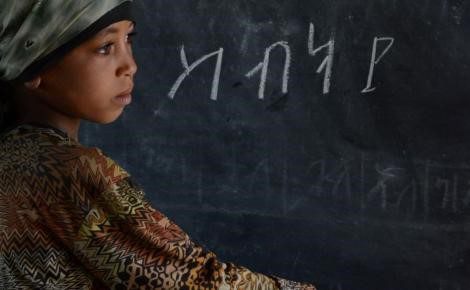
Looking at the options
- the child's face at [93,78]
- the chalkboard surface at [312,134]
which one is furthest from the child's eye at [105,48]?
the chalkboard surface at [312,134]

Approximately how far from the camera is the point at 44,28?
174 cm

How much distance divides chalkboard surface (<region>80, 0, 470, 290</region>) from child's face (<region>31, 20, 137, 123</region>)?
1.36m

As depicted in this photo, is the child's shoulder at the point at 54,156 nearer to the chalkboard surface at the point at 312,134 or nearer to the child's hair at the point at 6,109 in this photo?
the child's hair at the point at 6,109

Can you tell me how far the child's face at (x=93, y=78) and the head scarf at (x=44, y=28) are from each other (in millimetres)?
34

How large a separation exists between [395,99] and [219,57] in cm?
60

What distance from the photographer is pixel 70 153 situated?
5.82 ft

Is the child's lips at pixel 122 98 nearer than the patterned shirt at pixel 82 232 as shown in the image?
No

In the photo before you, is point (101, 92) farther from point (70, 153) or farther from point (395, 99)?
point (395, 99)

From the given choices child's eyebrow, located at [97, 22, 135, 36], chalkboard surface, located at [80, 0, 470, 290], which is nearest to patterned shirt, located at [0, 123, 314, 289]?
child's eyebrow, located at [97, 22, 135, 36]

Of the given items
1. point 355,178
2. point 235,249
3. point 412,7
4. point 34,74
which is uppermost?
point 412,7

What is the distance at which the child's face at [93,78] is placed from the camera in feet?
5.97

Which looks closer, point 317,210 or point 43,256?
point 43,256

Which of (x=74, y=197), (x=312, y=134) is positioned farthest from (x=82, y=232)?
(x=312, y=134)

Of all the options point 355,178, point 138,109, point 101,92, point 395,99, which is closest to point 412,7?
point 395,99
